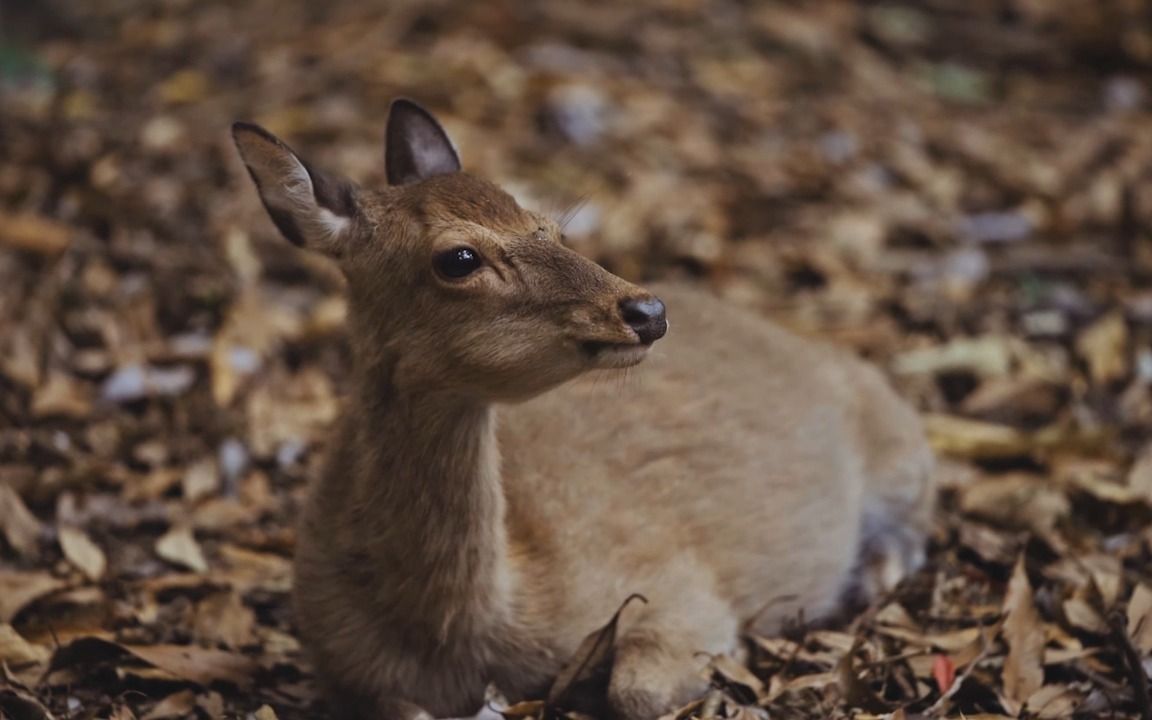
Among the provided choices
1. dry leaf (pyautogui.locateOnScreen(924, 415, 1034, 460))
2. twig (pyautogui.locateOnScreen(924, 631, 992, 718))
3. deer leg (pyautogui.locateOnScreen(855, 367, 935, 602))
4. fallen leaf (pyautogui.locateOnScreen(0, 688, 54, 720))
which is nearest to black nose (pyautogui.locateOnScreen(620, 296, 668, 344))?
twig (pyautogui.locateOnScreen(924, 631, 992, 718))

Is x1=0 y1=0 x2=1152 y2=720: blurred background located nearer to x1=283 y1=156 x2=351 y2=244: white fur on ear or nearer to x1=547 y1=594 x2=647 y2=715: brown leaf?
x1=547 y1=594 x2=647 y2=715: brown leaf

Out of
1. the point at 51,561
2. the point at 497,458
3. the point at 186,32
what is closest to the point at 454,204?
the point at 497,458

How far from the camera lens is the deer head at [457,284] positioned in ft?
12.9

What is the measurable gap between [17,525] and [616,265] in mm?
3362

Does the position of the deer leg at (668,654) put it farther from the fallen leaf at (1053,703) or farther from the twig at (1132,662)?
the twig at (1132,662)

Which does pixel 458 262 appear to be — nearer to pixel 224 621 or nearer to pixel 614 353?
pixel 614 353

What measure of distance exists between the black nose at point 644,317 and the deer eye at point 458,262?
47 centimetres

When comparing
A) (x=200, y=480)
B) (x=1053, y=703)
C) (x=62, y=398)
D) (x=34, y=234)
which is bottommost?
(x=1053, y=703)

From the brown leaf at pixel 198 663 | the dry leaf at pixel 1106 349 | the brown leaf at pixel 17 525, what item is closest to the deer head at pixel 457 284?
the brown leaf at pixel 198 663

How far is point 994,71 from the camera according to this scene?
10469mm

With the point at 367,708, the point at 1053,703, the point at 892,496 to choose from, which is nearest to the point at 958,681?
the point at 1053,703

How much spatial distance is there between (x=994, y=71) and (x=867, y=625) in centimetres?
634

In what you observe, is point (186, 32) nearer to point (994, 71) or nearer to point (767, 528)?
point (994, 71)

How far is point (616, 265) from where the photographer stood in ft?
25.3
